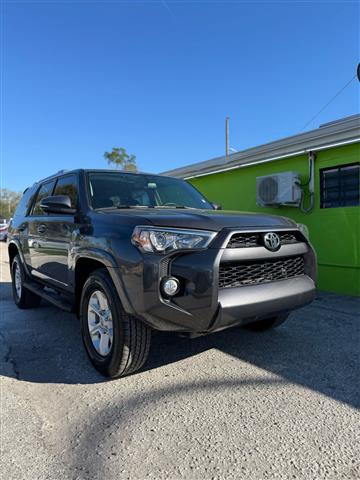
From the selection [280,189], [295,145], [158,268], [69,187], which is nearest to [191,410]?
[158,268]

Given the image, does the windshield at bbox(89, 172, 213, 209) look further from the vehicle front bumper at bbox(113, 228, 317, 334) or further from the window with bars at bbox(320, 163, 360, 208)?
the window with bars at bbox(320, 163, 360, 208)

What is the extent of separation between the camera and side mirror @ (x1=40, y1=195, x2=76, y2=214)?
3.30m

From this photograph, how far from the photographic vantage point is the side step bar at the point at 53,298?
358cm

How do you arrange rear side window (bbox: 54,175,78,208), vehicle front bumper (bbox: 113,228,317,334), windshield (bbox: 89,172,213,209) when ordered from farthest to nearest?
rear side window (bbox: 54,175,78,208)
windshield (bbox: 89,172,213,209)
vehicle front bumper (bbox: 113,228,317,334)

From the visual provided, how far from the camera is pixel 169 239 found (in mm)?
2477

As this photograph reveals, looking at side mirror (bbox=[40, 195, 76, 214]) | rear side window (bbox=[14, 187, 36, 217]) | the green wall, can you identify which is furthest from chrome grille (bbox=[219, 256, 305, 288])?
rear side window (bbox=[14, 187, 36, 217])

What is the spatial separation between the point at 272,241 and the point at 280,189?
4316mm

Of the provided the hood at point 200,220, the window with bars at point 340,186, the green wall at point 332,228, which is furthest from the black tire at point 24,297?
the window with bars at point 340,186

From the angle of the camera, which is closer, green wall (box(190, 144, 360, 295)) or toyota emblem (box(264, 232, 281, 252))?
toyota emblem (box(264, 232, 281, 252))

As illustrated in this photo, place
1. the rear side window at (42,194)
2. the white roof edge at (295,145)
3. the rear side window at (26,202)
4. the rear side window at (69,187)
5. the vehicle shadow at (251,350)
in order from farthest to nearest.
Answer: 1. the white roof edge at (295,145)
2. the rear side window at (26,202)
3. the rear side window at (42,194)
4. the rear side window at (69,187)
5. the vehicle shadow at (251,350)

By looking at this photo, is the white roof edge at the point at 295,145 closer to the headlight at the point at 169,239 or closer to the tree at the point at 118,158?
the headlight at the point at 169,239

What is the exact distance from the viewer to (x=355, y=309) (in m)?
5.15

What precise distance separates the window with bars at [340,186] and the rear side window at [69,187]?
4.71 meters

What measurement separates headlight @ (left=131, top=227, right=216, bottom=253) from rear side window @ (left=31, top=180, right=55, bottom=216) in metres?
2.53
